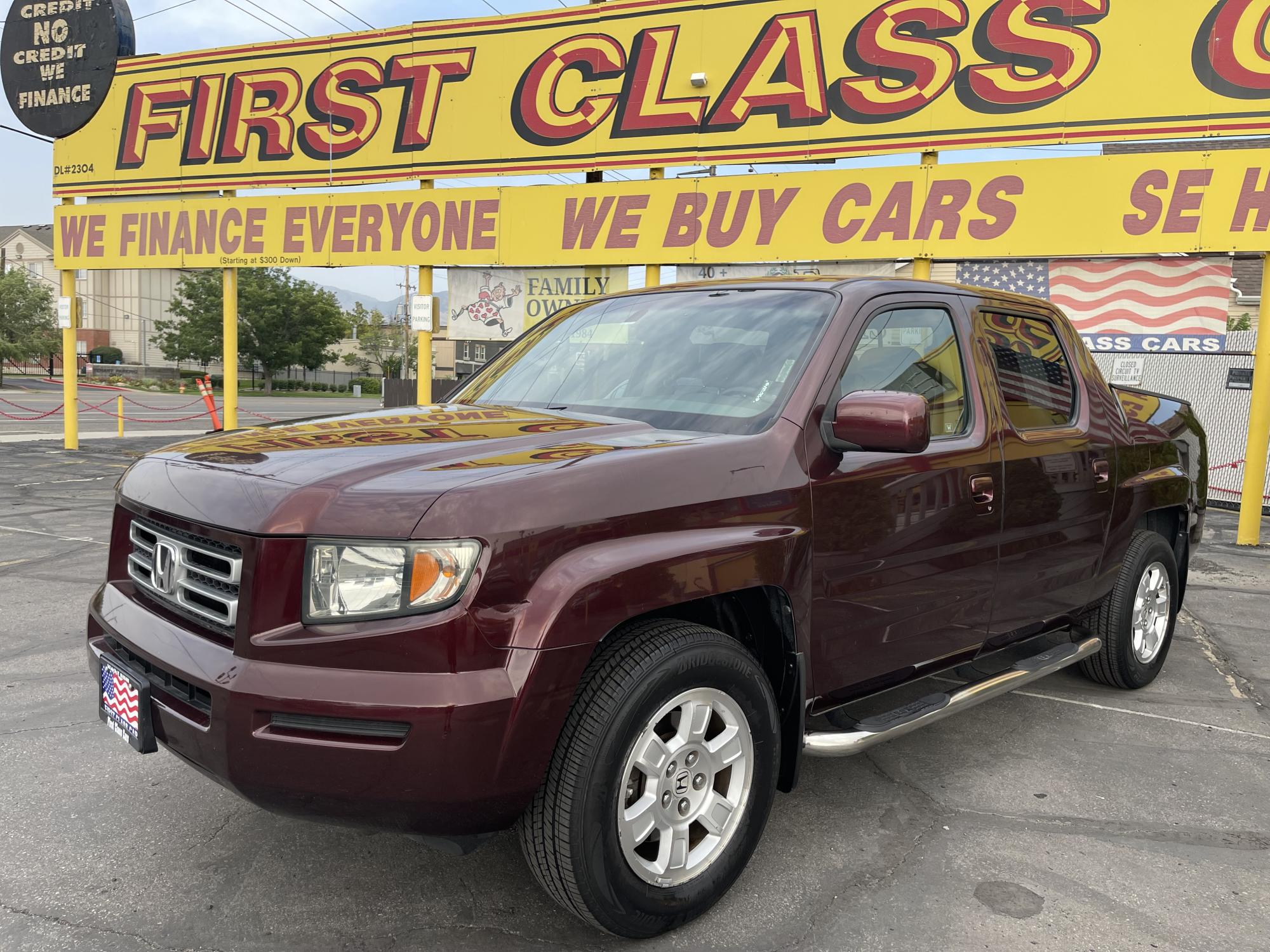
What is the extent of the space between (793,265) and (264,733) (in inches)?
407

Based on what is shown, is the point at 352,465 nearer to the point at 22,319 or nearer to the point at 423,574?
the point at 423,574

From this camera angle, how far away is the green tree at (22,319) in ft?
181

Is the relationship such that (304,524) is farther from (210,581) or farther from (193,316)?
(193,316)

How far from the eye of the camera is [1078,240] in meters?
10.0

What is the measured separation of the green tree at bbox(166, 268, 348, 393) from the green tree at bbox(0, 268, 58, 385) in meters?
7.81

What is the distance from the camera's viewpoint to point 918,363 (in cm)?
354

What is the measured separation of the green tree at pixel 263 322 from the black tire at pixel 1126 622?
64298 mm

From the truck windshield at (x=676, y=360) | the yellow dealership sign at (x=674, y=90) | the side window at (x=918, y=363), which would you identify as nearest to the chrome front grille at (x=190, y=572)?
the truck windshield at (x=676, y=360)

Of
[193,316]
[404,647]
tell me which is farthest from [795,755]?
[193,316]

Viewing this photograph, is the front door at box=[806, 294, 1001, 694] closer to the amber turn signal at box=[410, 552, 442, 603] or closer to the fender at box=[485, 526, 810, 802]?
the fender at box=[485, 526, 810, 802]

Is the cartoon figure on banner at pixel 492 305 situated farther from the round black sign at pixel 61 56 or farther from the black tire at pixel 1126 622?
the black tire at pixel 1126 622

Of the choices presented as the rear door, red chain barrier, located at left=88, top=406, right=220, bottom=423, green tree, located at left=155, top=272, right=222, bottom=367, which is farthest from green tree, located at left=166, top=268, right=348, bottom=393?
the rear door

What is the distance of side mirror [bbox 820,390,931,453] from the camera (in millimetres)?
2770

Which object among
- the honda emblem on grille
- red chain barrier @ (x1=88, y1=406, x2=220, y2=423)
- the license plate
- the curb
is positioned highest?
the honda emblem on grille
